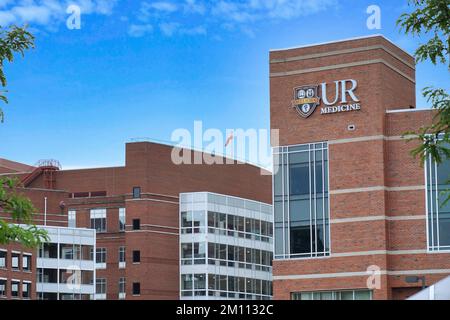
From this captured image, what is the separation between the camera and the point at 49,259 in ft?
291

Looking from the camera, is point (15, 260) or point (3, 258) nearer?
point (3, 258)

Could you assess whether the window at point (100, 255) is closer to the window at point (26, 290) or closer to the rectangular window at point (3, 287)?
the window at point (26, 290)

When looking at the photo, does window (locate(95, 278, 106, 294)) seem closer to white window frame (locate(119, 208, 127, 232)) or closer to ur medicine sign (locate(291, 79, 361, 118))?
white window frame (locate(119, 208, 127, 232))

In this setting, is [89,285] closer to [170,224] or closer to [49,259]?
[49,259]

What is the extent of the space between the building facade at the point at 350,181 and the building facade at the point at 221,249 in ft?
111

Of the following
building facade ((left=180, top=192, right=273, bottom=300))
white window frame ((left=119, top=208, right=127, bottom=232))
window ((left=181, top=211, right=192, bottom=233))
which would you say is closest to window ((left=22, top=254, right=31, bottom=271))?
white window frame ((left=119, top=208, right=127, bottom=232))

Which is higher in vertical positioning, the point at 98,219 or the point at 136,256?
the point at 98,219

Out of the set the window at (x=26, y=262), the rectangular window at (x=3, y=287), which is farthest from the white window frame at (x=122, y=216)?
the rectangular window at (x=3, y=287)

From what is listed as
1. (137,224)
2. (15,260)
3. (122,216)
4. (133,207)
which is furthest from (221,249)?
(15,260)

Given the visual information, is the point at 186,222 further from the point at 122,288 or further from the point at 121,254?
the point at 122,288

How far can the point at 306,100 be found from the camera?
58469 millimetres

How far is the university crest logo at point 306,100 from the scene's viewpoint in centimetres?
5825

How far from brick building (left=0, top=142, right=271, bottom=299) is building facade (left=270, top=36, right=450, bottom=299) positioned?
34449 mm

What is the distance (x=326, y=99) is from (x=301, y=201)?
23.1ft
